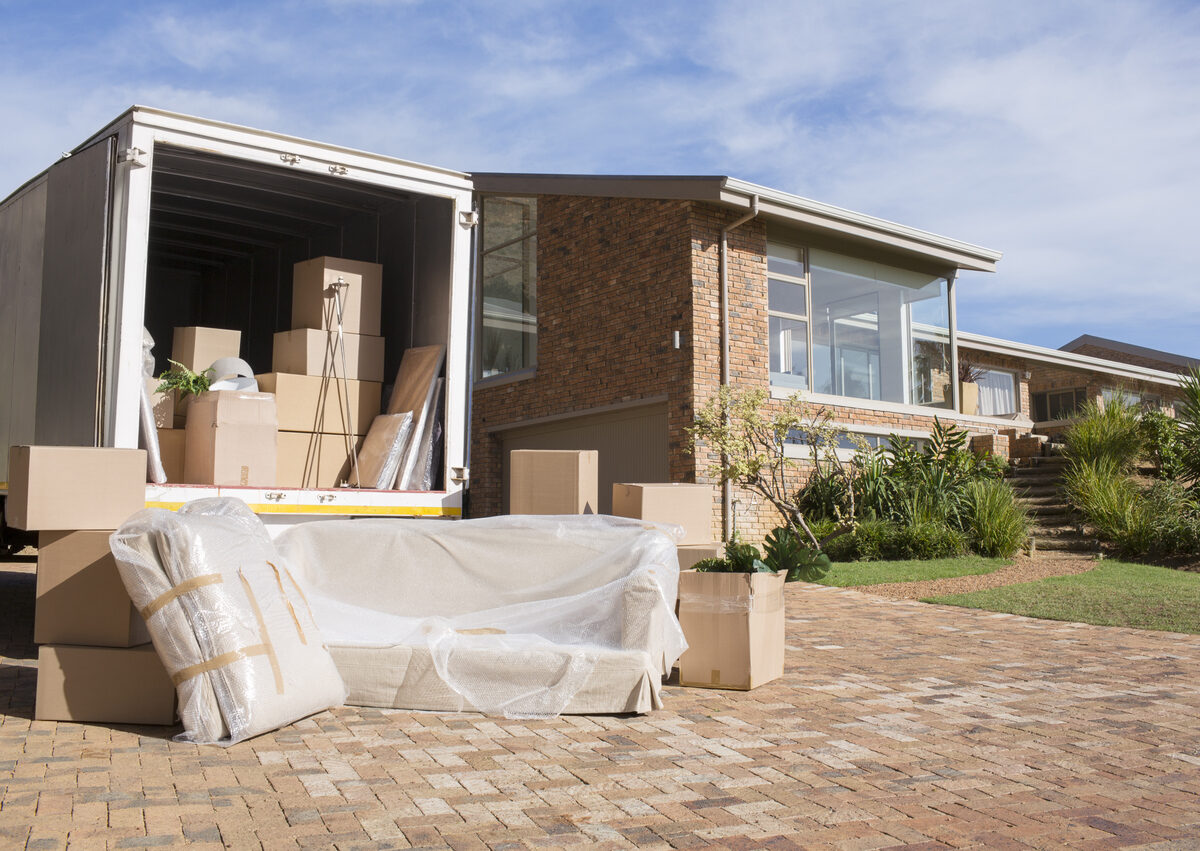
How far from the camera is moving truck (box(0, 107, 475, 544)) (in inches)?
224

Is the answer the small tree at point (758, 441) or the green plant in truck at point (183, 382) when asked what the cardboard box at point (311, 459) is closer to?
the green plant in truck at point (183, 382)


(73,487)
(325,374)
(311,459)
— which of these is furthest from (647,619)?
(325,374)

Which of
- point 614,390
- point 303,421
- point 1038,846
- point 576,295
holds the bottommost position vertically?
point 1038,846

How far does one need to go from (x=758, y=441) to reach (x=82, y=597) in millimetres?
8235

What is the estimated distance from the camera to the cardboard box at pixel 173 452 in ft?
20.6

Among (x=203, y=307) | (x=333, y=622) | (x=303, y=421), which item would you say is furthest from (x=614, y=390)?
(x=333, y=622)

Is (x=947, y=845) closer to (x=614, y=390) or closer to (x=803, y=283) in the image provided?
(x=614, y=390)

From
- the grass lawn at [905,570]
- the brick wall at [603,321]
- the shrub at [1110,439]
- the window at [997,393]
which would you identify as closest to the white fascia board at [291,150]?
the grass lawn at [905,570]

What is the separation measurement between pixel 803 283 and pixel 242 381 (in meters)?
9.03

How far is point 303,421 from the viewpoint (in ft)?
22.2

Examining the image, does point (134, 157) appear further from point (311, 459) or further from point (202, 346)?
point (311, 459)

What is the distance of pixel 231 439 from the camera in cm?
610

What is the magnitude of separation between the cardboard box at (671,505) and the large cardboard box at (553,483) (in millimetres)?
210

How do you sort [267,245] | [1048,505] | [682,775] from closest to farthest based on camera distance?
1. [682,775]
2. [267,245]
3. [1048,505]
